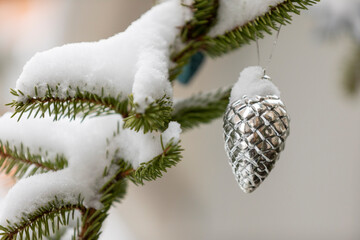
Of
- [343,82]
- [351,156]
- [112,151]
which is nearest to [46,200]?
[112,151]

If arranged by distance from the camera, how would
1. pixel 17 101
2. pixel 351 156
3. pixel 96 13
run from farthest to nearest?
pixel 96 13
pixel 351 156
pixel 17 101

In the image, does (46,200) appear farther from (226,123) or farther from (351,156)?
(351,156)

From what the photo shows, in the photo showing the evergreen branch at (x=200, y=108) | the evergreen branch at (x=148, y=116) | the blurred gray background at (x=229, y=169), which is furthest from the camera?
the blurred gray background at (x=229, y=169)

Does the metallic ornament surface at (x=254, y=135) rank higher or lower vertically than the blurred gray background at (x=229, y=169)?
lower

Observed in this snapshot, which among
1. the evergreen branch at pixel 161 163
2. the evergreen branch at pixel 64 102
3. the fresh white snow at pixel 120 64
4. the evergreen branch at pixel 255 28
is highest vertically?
the evergreen branch at pixel 255 28

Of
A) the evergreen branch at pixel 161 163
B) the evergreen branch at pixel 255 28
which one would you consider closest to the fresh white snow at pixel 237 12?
the evergreen branch at pixel 255 28

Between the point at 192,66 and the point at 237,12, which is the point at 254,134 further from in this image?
the point at 192,66

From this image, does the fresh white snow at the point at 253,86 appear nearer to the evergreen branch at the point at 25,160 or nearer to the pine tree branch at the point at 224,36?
the pine tree branch at the point at 224,36

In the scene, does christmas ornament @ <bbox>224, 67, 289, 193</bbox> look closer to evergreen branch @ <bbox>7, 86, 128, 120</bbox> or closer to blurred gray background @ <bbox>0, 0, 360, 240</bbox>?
evergreen branch @ <bbox>7, 86, 128, 120</bbox>
